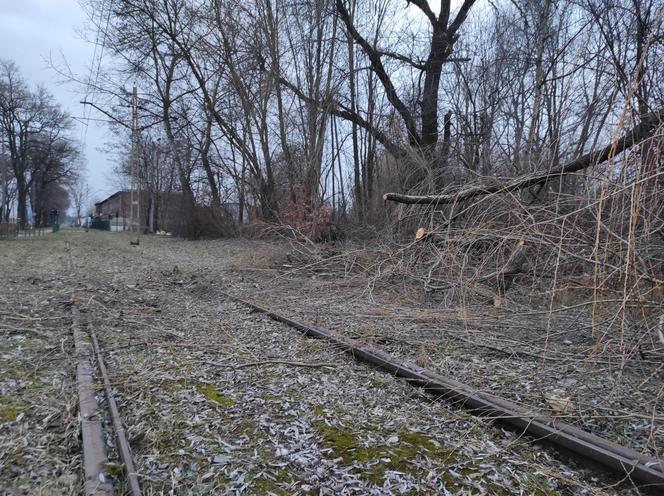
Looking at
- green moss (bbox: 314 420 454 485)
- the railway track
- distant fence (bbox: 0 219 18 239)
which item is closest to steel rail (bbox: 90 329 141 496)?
the railway track

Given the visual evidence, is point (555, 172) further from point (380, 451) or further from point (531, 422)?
point (380, 451)

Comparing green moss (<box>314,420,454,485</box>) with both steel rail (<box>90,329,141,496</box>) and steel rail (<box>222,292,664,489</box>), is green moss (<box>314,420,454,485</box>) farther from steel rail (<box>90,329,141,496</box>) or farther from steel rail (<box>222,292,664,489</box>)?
steel rail (<box>90,329,141,496</box>)

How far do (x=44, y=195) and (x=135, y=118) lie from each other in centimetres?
4586

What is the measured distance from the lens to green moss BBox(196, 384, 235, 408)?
3.52 meters

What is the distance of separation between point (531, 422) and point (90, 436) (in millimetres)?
2804

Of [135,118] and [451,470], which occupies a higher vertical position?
[135,118]

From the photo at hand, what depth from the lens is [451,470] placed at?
8.83 ft

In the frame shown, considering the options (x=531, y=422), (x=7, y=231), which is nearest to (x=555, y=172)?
(x=531, y=422)

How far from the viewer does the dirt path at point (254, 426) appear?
8.41 feet

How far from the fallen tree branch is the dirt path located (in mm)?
2306

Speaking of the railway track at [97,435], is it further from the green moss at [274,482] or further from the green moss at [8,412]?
the green moss at [274,482]

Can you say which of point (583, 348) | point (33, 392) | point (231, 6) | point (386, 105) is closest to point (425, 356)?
point (583, 348)

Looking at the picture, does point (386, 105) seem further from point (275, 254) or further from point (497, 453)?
point (497, 453)

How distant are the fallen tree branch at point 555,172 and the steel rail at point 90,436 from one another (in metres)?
3.83
